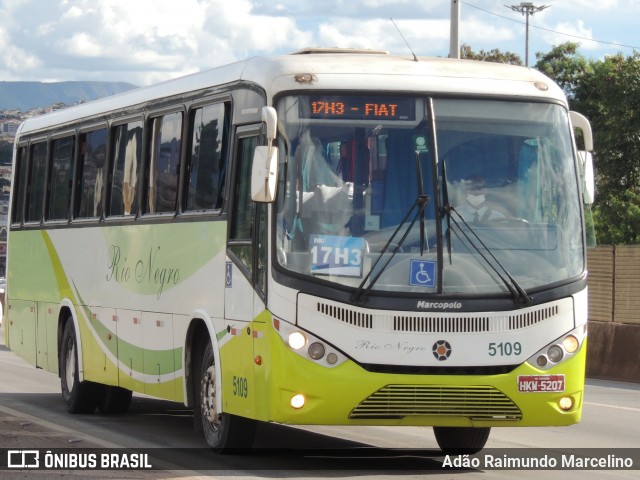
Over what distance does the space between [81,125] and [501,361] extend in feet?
25.3

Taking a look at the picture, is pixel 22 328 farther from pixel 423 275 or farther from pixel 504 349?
pixel 504 349

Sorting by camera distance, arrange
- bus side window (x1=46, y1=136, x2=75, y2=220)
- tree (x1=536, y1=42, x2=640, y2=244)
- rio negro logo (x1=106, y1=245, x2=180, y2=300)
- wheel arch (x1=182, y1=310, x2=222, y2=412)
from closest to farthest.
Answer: wheel arch (x1=182, y1=310, x2=222, y2=412), rio negro logo (x1=106, y1=245, x2=180, y2=300), bus side window (x1=46, y1=136, x2=75, y2=220), tree (x1=536, y1=42, x2=640, y2=244)

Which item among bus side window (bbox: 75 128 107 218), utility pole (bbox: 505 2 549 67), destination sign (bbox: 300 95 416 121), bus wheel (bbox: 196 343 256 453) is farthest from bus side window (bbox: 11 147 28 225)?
utility pole (bbox: 505 2 549 67)

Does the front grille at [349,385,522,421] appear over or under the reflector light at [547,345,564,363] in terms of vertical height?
under

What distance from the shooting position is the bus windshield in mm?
11164

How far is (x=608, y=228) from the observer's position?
143 feet

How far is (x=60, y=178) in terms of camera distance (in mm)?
18078

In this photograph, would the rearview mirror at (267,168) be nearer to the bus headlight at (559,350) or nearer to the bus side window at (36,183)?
the bus headlight at (559,350)

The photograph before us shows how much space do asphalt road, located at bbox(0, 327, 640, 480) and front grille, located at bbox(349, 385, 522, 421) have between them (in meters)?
0.60

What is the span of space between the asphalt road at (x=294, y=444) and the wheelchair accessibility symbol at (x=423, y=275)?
4.78 ft

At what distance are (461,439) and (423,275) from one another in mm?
2416

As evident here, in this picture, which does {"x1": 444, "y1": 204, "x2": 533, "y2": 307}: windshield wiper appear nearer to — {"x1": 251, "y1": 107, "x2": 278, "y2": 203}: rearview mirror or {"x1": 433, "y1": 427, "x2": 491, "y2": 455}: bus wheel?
{"x1": 251, "y1": 107, "x2": 278, "y2": 203}: rearview mirror

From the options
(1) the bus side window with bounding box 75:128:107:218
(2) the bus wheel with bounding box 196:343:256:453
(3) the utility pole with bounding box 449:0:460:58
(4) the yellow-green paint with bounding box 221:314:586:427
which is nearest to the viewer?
(4) the yellow-green paint with bounding box 221:314:586:427

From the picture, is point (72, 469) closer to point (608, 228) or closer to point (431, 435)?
point (431, 435)
